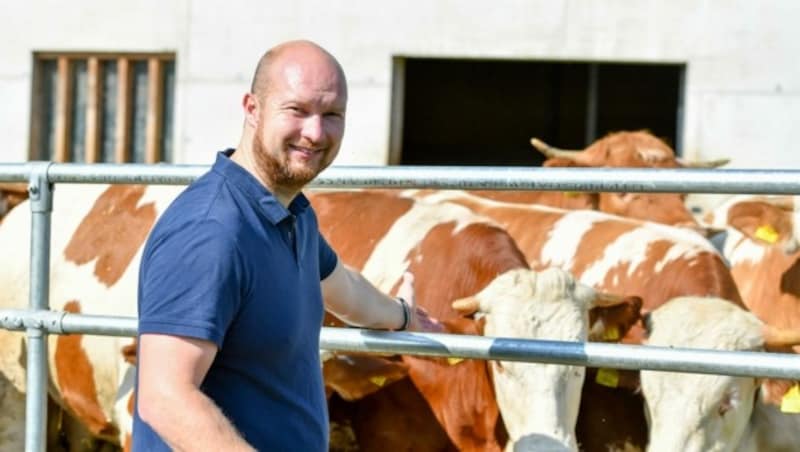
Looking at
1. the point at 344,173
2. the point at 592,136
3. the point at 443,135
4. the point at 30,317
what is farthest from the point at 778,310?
the point at 443,135

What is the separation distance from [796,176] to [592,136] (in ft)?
37.8

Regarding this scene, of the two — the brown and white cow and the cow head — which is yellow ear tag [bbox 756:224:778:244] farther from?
the brown and white cow

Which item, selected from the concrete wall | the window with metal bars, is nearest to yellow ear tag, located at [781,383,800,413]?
the concrete wall

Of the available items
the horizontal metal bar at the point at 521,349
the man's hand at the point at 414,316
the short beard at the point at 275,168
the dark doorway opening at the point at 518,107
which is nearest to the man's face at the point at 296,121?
the short beard at the point at 275,168

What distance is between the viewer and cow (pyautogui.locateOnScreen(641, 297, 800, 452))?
509 cm

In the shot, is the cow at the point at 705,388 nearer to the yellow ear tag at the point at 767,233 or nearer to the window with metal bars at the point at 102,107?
the yellow ear tag at the point at 767,233

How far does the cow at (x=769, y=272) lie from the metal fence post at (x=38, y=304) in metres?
2.39

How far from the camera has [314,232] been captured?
129 inches

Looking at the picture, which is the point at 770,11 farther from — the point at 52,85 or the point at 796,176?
the point at 796,176

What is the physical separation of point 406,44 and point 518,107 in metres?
5.85

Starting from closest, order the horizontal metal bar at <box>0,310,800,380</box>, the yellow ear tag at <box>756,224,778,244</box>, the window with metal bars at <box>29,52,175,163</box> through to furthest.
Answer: the horizontal metal bar at <box>0,310,800,380</box>
the yellow ear tag at <box>756,224,778,244</box>
the window with metal bars at <box>29,52,175,163</box>

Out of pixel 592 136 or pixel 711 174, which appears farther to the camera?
pixel 592 136

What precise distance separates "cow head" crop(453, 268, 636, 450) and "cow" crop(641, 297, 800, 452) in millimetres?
270

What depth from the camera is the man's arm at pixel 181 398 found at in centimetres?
269
